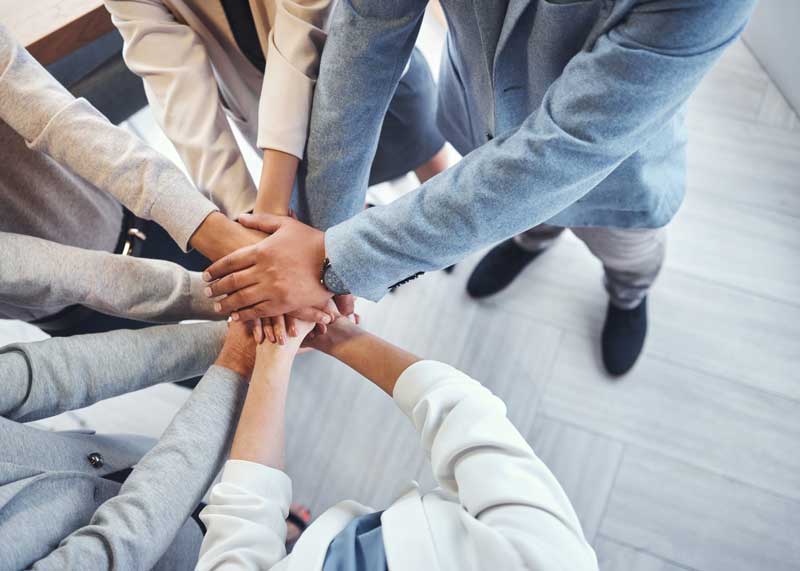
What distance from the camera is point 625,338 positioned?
1.44 meters

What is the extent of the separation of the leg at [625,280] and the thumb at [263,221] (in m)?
0.59

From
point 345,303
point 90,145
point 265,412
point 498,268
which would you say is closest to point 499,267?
point 498,268

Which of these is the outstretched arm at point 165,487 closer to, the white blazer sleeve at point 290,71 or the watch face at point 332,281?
the watch face at point 332,281

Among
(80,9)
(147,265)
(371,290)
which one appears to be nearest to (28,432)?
(147,265)

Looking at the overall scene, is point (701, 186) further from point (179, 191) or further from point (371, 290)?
point (179, 191)

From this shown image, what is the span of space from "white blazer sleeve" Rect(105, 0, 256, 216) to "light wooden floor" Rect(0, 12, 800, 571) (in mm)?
633

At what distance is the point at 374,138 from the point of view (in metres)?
0.95

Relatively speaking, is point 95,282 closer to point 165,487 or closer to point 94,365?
point 94,365

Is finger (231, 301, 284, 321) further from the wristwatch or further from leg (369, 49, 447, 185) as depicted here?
leg (369, 49, 447, 185)

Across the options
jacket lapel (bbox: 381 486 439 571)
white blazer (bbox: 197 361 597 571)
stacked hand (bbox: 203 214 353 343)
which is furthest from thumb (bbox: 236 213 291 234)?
jacket lapel (bbox: 381 486 439 571)

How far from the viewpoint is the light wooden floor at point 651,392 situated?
4.37 feet

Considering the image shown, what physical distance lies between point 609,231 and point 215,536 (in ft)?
2.71

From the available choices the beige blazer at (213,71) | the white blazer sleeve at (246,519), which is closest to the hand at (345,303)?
the beige blazer at (213,71)

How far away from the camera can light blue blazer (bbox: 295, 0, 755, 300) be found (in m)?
0.60
